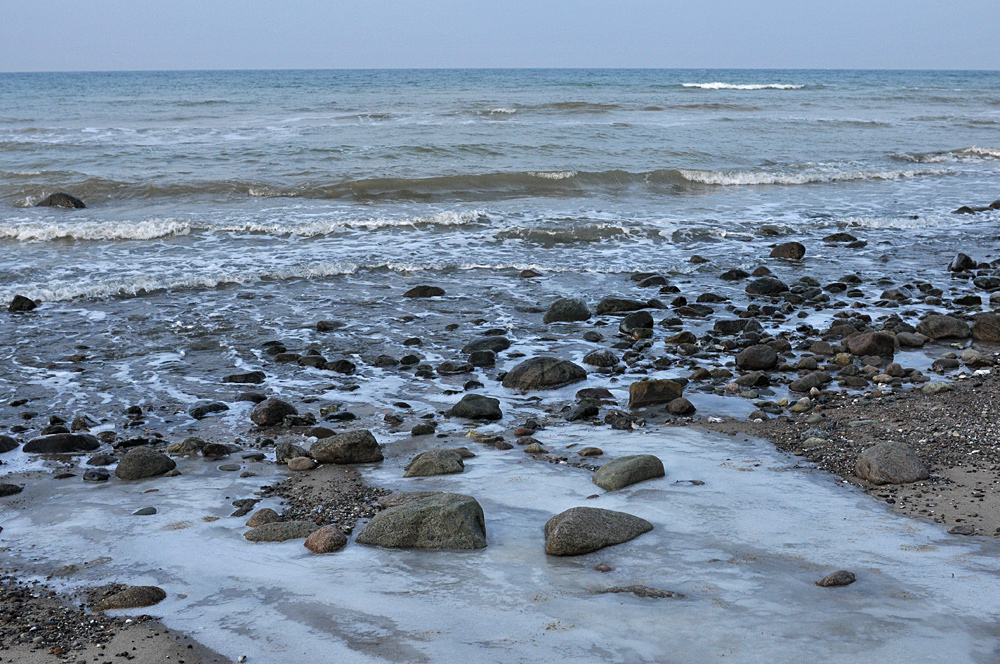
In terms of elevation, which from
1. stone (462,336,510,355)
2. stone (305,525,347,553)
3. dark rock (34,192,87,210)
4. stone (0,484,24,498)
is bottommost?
stone (0,484,24,498)

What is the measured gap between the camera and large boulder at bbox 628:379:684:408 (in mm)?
6152

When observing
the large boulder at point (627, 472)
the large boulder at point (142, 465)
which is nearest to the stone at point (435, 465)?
the large boulder at point (627, 472)

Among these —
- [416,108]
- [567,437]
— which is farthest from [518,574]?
[416,108]

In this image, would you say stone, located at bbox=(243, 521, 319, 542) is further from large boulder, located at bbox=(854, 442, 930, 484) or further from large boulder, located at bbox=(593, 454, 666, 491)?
large boulder, located at bbox=(854, 442, 930, 484)

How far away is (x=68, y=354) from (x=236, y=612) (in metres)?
5.05

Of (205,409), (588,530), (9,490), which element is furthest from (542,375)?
(9,490)

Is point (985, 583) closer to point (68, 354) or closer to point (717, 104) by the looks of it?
point (68, 354)

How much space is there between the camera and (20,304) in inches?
352

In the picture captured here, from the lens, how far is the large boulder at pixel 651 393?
6152mm

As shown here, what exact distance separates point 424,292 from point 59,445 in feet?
15.9

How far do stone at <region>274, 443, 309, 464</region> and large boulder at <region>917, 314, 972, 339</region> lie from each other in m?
5.82

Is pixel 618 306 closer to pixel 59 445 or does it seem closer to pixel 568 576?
pixel 568 576

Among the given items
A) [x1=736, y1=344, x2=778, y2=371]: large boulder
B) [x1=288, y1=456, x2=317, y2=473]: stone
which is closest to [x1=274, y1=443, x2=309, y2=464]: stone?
[x1=288, y1=456, x2=317, y2=473]: stone

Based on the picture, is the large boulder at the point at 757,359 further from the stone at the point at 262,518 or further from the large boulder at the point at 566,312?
the stone at the point at 262,518
